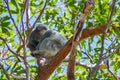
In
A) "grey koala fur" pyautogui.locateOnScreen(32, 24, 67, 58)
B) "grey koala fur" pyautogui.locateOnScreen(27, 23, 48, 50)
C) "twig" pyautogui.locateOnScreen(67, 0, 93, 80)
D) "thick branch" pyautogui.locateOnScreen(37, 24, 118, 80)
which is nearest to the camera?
"twig" pyautogui.locateOnScreen(67, 0, 93, 80)

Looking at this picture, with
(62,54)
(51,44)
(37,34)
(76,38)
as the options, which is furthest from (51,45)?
(76,38)

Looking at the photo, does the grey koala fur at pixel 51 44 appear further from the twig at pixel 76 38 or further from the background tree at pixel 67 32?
the twig at pixel 76 38

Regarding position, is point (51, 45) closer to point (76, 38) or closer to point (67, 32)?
point (67, 32)

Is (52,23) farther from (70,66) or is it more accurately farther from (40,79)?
(70,66)

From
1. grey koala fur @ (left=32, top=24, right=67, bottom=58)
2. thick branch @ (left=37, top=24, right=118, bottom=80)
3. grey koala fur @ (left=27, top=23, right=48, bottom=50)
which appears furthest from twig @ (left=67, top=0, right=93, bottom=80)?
grey koala fur @ (left=27, top=23, right=48, bottom=50)

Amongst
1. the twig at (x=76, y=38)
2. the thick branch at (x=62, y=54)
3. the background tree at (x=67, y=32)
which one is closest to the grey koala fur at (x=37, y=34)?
the background tree at (x=67, y=32)

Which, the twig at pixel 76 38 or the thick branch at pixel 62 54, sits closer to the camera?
the twig at pixel 76 38

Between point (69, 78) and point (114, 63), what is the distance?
2.03 meters

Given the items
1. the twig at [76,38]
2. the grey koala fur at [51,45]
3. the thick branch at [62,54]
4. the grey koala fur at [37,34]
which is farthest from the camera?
the grey koala fur at [37,34]

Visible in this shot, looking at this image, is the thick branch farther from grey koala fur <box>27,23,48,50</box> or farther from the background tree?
grey koala fur <box>27,23,48,50</box>

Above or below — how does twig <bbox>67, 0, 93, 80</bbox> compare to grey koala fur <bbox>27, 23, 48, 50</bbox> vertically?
above

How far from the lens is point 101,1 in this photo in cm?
505

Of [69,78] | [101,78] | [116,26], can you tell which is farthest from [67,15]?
[69,78]

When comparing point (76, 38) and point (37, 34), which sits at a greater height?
point (76, 38)
